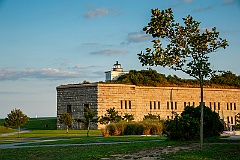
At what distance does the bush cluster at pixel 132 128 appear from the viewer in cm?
3981

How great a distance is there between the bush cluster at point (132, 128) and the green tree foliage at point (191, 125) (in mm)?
11726

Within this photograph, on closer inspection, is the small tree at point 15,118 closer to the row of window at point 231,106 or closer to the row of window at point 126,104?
the row of window at point 126,104

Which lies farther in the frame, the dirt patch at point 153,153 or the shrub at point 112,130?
the shrub at point 112,130

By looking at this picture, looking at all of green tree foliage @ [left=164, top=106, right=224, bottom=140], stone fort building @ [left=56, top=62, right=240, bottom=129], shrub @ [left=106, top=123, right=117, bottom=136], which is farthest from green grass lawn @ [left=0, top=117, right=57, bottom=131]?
green tree foliage @ [left=164, top=106, right=224, bottom=140]

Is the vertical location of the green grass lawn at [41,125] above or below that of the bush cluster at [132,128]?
below

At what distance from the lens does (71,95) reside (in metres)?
61.9

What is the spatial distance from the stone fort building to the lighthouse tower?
7876 mm

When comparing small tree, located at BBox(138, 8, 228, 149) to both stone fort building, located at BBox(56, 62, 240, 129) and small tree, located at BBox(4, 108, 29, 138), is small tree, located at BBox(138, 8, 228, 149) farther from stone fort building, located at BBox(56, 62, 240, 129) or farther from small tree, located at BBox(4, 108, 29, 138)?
stone fort building, located at BBox(56, 62, 240, 129)

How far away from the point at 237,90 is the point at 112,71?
19.2 meters

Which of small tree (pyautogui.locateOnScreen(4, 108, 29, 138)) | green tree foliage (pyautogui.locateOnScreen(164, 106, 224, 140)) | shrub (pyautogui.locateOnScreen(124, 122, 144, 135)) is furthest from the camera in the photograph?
small tree (pyautogui.locateOnScreen(4, 108, 29, 138))

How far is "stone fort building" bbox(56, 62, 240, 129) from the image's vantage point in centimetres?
5984

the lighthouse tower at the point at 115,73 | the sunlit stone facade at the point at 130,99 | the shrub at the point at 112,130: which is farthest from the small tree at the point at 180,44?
the lighthouse tower at the point at 115,73

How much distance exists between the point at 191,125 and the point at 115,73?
147 ft

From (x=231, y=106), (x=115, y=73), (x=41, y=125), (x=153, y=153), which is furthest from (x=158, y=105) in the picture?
(x=153, y=153)
